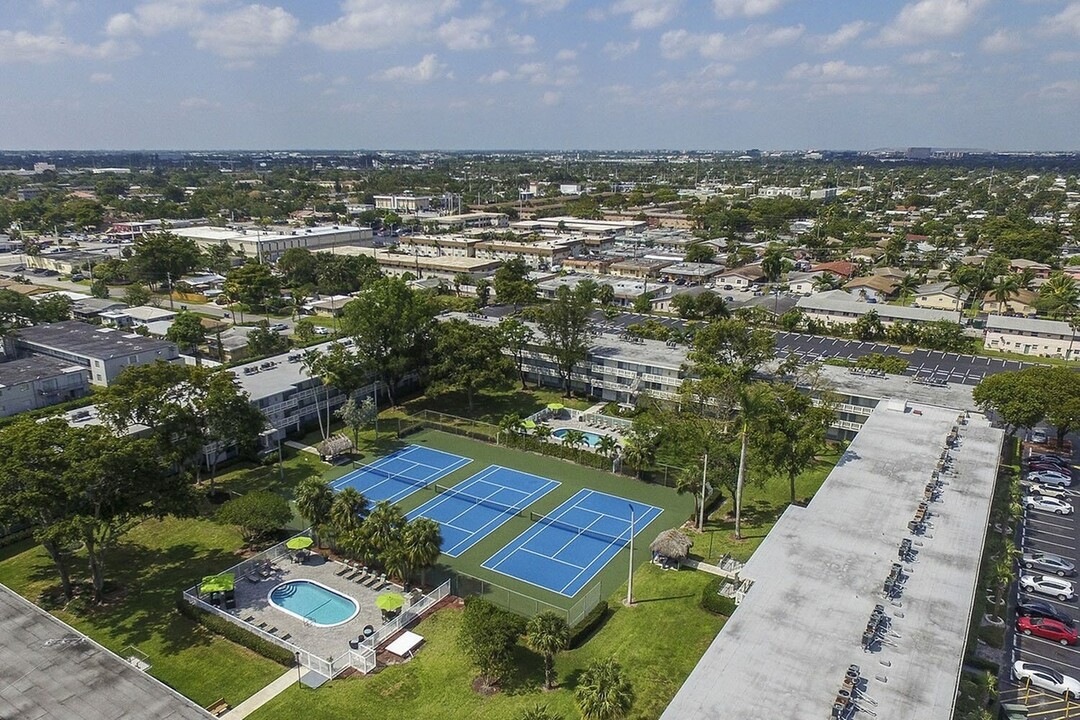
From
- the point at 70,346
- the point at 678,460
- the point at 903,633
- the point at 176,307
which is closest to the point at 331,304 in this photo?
the point at 176,307

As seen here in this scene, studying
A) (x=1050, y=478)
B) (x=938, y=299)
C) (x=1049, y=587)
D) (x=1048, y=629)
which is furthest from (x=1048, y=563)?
(x=938, y=299)

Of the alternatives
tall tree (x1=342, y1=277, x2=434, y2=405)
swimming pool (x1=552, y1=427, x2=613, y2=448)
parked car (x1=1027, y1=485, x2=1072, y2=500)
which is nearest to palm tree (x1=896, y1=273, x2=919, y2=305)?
parked car (x1=1027, y1=485, x2=1072, y2=500)

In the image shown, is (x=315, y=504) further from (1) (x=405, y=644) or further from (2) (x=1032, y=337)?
(2) (x=1032, y=337)

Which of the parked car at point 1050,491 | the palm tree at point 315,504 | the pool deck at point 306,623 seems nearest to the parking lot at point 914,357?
the parked car at point 1050,491

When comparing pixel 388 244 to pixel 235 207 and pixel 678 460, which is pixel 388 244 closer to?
pixel 235 207

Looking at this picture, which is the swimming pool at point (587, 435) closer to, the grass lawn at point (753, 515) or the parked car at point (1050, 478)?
the grass lawn at point (753, 515)
